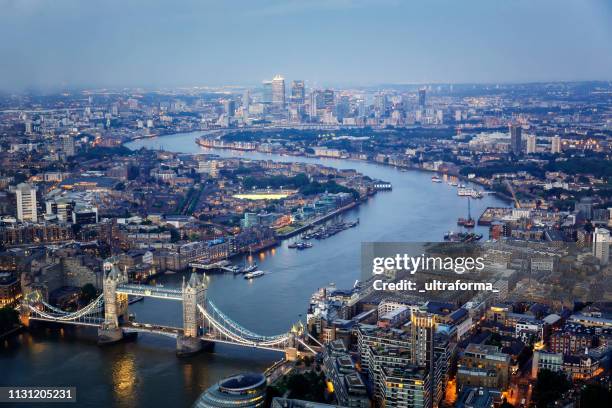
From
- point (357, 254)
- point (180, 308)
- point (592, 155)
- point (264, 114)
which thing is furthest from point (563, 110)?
point (180, 308)

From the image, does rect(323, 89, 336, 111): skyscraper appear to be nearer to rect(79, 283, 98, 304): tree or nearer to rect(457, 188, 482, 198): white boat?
rect(457, 188, 482, 198): white boat

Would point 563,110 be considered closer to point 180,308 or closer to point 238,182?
point 238,182

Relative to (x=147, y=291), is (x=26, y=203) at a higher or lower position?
higher

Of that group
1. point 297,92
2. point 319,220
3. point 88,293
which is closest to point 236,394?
point 88,293

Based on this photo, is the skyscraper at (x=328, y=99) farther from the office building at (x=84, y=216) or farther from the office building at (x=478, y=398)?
the office building at (x=478, y=398)

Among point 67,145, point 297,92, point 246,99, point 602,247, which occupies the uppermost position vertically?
point 297,92

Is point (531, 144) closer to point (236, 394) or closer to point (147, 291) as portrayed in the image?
point (147, 291)

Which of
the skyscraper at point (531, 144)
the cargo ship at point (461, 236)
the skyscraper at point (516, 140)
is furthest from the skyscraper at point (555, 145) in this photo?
the cargo ship at point (461, 236)
